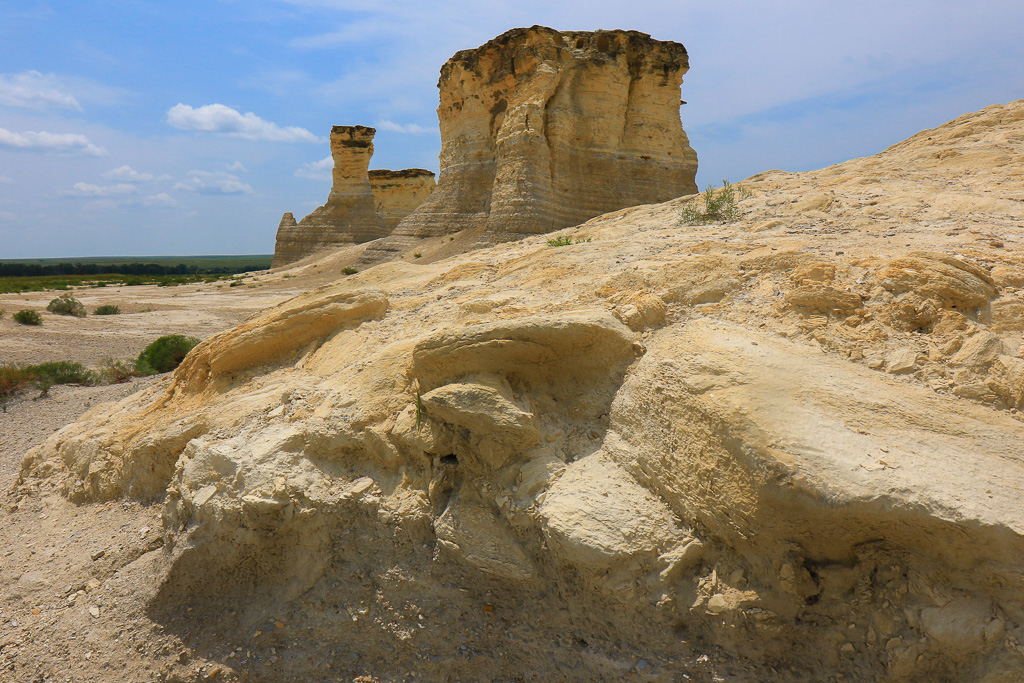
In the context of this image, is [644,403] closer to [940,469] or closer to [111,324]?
[940,469]

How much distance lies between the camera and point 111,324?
1577 centimetres

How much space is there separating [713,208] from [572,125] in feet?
39.6

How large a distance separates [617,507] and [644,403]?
22.6 inches

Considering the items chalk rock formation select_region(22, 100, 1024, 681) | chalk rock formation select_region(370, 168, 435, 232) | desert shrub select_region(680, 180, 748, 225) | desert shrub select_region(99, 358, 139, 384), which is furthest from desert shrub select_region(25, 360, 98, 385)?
chalk rock formation select_region(370, 168, 435, 232)

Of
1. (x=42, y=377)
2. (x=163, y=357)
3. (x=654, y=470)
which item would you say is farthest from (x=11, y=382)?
(x=654, y=470)

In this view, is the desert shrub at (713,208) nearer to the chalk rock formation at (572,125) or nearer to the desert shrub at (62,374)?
the desert shrub at (62,374)

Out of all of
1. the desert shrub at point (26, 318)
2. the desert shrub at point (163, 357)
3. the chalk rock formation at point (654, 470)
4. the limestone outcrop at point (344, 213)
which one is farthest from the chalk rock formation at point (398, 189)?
the chalk rock formation at point (654, 470)

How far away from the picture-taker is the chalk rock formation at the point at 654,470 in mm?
2271

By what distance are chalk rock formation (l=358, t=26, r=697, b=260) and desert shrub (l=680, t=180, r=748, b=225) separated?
10.3 m

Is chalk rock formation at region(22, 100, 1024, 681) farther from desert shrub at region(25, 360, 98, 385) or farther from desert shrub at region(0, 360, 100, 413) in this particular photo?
desert shrub at region(25, 360, 98, 385)

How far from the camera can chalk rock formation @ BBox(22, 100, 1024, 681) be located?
2271 millimetres

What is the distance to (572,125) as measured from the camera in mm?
15992

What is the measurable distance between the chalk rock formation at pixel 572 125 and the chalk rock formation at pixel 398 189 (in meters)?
17.5

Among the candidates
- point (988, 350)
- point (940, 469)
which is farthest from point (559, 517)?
point (988, 350)
